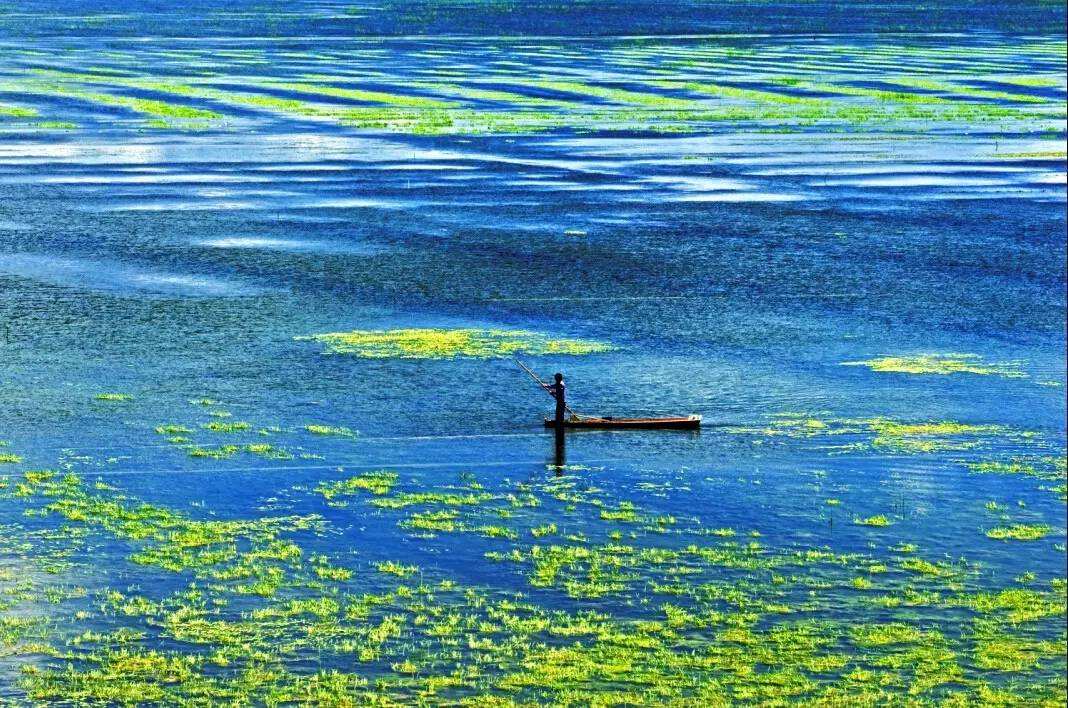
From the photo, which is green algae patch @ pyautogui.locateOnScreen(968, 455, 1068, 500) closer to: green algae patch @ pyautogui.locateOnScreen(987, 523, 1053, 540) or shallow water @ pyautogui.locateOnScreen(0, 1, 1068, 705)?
shallow water @ pyautogui.locateOnScreen(0, 1, 1068, 705)

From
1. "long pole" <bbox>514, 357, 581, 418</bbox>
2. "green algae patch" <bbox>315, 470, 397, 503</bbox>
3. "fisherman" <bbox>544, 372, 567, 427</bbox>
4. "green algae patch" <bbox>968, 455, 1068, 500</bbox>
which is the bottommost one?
"green algae patch" <bbox>315, 470, 397, 503</bbox>

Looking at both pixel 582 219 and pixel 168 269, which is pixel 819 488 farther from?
pixel 582 219

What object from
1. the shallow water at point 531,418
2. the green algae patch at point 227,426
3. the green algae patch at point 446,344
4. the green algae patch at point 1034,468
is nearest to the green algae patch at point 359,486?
the shallow water at point 531,418

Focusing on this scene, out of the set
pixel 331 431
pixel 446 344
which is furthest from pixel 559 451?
pixel 446 344

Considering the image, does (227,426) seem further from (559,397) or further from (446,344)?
(446,344)

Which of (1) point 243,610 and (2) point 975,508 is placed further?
(2) point 975,508

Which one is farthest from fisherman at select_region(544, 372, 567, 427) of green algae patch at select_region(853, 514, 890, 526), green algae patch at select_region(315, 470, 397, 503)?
green algae patch at select_region(853, 514, 890, 526)

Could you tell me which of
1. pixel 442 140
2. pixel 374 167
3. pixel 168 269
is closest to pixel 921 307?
pixel 168 269
